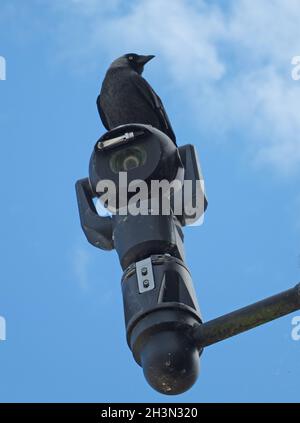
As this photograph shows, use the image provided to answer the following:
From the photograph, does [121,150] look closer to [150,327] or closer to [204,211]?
[204,211]

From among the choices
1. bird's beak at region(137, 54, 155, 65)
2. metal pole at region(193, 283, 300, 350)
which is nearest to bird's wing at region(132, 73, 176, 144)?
bird's beak at region(137, 54, 155, 65)

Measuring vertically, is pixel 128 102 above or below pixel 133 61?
below

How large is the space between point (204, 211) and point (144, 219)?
0.29m

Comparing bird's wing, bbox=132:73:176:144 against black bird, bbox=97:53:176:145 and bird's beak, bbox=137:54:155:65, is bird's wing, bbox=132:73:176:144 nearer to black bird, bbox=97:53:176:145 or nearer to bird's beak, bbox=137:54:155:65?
black bird, bbox=97:53:176:145

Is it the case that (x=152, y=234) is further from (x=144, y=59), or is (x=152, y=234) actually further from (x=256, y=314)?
(x=144, y=59)

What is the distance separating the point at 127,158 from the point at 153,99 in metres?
1.03

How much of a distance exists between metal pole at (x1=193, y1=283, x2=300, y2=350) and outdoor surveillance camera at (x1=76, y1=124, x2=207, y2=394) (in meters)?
0.20

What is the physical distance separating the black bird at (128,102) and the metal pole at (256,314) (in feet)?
4.74

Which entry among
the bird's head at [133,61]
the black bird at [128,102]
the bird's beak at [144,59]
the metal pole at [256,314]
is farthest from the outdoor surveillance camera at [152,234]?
the bird's beak at [144,59]

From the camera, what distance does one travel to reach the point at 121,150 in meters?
3.22

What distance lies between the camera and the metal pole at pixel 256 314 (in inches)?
100.0

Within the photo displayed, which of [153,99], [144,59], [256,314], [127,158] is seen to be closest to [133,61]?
[144,59]

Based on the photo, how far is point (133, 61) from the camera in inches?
198
